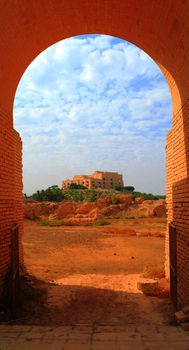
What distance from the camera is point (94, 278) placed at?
1048 centimetres

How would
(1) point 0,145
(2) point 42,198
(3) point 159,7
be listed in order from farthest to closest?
(2) point 42,198 → (1) point 0,145 → (3) point 159,7

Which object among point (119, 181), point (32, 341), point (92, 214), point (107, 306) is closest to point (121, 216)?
point (92, 214)

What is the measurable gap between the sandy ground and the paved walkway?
1512 millimetres

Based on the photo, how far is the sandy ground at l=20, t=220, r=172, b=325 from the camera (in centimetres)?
700

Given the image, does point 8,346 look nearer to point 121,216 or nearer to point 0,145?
point 0,145

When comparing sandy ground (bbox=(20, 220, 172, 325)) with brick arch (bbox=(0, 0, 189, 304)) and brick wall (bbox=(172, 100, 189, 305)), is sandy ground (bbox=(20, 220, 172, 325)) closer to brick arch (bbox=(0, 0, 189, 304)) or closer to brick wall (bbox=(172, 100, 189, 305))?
brick wall (bbox=(172, 100, 189, 305))

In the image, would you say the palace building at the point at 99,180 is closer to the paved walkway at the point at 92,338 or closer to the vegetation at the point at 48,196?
the vegetation at the point at 48,196

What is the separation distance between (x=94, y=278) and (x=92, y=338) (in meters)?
5.91

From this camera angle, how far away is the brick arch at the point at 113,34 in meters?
6.25

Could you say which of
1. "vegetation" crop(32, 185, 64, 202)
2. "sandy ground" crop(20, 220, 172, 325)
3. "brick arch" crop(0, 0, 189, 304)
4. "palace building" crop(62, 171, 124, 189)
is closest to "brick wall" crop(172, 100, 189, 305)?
"brick arch" crop(0, 0, 189, 304)

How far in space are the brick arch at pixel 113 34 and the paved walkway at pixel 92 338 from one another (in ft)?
5.26

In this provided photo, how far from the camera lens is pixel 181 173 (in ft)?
22.7

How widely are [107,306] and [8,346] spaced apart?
3657mm

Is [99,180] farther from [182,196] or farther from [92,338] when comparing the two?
[92,338]
